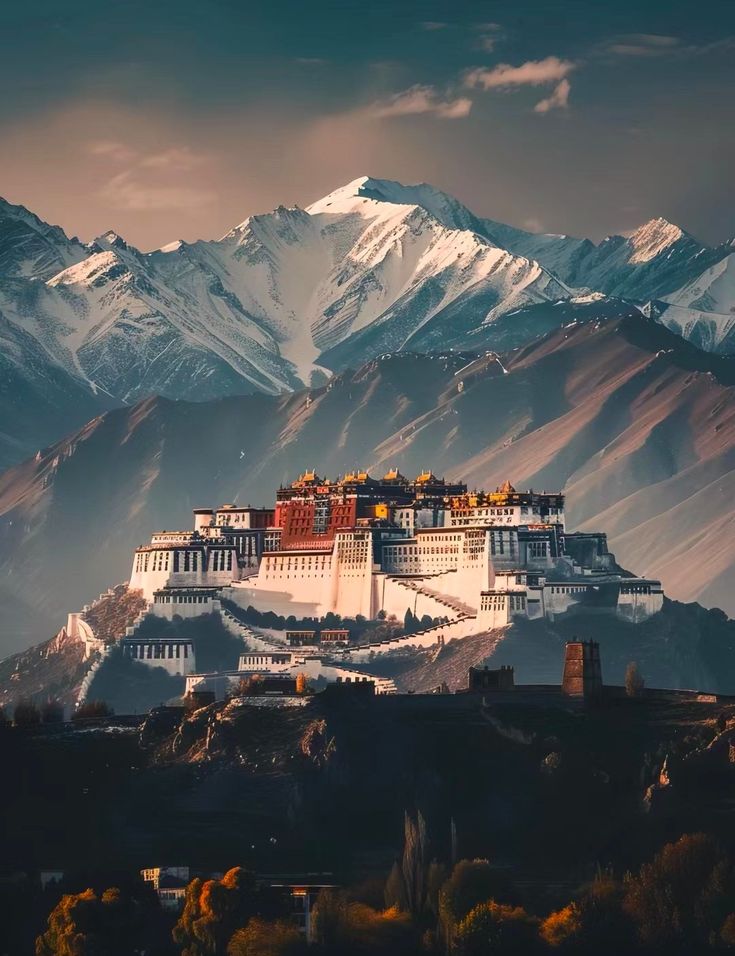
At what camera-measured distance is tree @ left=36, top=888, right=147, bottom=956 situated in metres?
164

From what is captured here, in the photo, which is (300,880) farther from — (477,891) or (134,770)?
(134,770)

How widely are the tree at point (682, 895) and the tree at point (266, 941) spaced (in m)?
15.7

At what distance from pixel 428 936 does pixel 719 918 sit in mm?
13731

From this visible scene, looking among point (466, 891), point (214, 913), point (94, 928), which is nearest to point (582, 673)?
point (466, 891)

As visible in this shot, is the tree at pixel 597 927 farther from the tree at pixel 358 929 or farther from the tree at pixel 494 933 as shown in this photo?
the tree at pixel 358 929

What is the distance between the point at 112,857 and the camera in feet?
592

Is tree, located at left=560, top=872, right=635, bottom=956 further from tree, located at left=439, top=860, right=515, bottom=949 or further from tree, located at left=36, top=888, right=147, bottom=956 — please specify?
tree, located at left=36, top=888, right=147, bottom=956

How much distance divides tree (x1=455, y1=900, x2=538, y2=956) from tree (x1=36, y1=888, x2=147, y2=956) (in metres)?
15.7

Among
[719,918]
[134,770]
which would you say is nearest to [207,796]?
[134,770]

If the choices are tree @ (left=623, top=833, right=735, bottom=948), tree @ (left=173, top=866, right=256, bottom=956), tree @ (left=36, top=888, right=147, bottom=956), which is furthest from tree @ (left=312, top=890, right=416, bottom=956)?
tree @ (left=623, top=833, right=735, bottom=948)

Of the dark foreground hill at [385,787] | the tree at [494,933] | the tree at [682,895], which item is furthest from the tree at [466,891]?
the tree at [682,895]

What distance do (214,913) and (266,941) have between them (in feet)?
10.9

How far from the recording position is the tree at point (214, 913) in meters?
164

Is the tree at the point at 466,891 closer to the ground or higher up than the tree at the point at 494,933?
higher up
